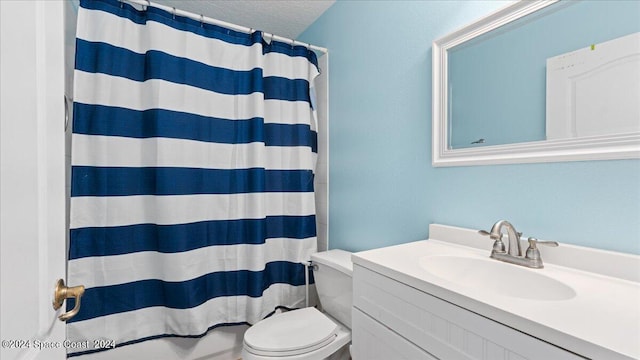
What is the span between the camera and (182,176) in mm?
1546

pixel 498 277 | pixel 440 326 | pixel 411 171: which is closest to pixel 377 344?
pixel 440 326

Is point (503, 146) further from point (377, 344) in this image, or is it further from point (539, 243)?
point (377, 344)

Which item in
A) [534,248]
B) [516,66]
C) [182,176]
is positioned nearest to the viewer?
[534,248]

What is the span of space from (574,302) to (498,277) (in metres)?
0.30

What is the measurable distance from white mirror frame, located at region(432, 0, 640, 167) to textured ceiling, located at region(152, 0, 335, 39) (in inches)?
42.4

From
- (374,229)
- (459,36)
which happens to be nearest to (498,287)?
(374,229)

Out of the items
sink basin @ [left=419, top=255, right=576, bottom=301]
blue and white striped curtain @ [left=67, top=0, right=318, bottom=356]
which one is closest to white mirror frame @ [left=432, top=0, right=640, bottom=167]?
sink basin @ [left=419, top=255, right=576, bottom=301]

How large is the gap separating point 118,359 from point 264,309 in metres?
0.76

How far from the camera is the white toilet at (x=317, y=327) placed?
1.25 metres

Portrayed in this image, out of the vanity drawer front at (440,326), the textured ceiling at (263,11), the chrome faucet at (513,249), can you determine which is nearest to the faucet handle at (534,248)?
the chrome faucet at (513,249)

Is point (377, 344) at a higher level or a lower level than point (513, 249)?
lower

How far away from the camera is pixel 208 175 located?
1635mm

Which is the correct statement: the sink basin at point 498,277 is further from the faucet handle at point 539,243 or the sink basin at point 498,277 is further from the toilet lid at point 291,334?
the toilet lid at point 291,334

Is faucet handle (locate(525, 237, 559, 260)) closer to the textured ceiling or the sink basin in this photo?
the sink basin
